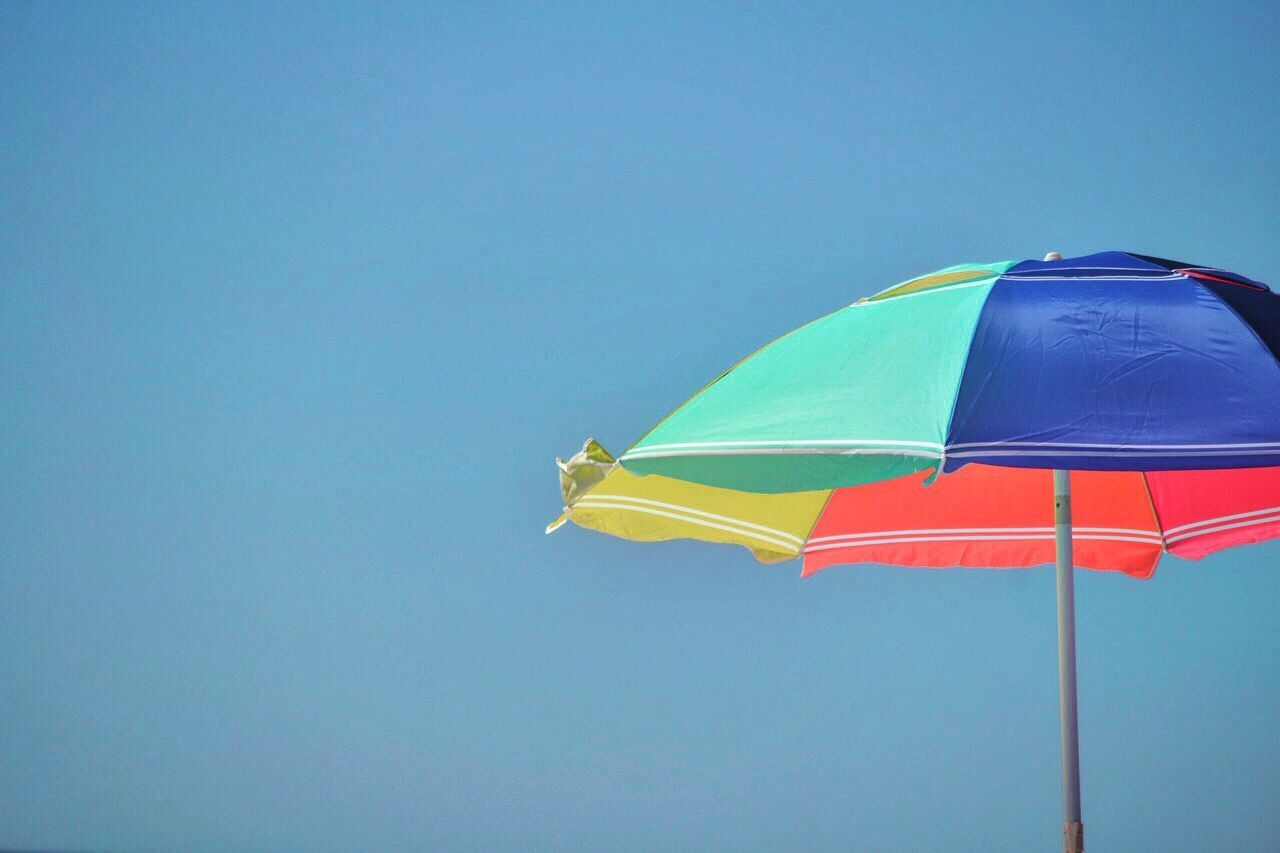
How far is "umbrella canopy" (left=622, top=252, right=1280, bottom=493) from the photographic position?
4.95 feet

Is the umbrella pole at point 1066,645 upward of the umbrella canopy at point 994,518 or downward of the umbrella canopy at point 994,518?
downward

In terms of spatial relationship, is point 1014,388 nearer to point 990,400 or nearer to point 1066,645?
point 990,400

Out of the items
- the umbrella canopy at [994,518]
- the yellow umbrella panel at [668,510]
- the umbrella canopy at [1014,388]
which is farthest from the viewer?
the umbrella canopy at [994,518]

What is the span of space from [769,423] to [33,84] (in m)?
4.19

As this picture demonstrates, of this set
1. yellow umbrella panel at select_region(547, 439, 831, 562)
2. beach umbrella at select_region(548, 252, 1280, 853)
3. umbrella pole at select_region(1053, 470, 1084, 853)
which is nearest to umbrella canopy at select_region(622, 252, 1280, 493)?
beach umbrella at select_region(548, 252, 1280, 853)

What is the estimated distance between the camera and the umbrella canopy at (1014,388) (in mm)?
1509

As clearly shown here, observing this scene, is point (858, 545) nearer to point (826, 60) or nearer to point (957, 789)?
point (957, 789)

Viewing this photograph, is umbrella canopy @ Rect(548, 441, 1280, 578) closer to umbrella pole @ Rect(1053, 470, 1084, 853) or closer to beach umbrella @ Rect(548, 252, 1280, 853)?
beach umbrella @ Rect(548, 252, 1280, 853)

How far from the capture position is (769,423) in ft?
5.56

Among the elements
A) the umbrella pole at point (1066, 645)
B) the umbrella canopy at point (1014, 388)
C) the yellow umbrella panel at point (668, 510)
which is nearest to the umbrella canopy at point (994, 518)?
the yellow umbrella panel at point (668, 510)

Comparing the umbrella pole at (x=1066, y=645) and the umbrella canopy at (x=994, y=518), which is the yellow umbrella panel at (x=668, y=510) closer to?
the umbrella canopy at (x=994, y=518)

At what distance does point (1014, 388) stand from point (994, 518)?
1.19m

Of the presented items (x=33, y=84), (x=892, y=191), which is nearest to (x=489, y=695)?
(x=892, y=191)

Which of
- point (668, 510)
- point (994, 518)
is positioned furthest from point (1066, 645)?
point (668, 510)
